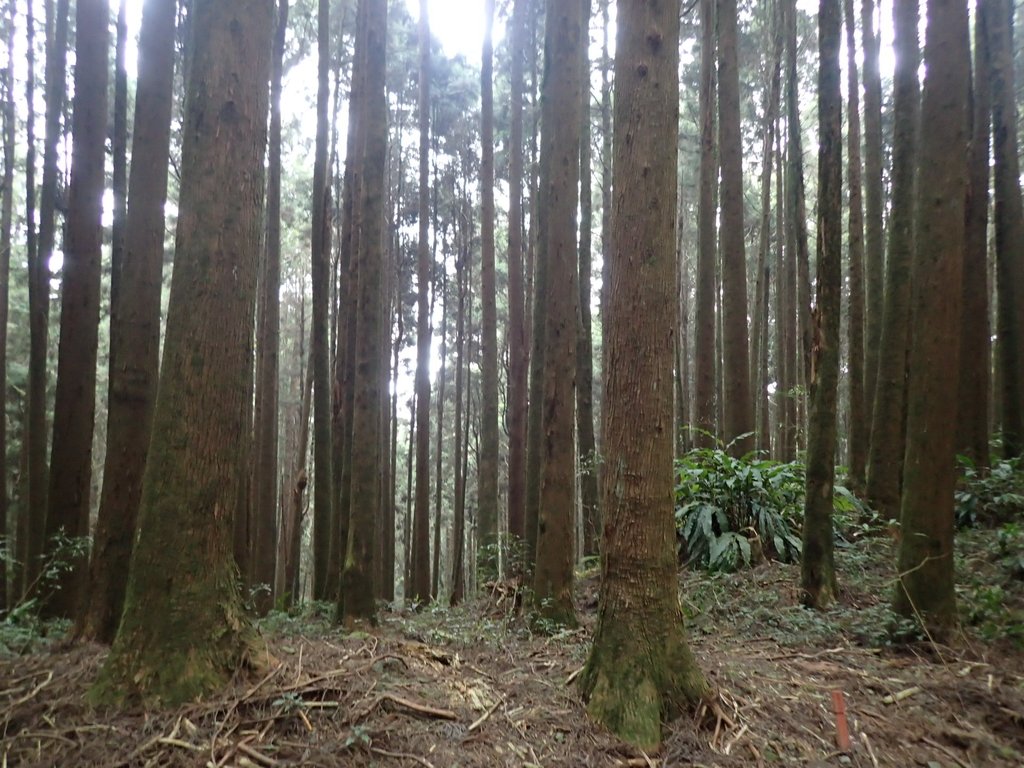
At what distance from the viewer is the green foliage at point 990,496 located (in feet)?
25.7

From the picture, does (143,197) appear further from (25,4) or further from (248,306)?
(25,4)

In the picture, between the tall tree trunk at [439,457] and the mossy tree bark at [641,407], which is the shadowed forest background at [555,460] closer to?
the mossy tree bark at [641,407]

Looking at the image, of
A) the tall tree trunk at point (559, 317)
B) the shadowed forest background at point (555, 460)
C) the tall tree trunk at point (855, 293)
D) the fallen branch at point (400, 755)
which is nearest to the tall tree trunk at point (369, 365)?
the shadowed forest background at point (555, 460)

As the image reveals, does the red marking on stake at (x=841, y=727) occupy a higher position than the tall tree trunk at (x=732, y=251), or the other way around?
the tall tree trunk at (x=732, y=251)

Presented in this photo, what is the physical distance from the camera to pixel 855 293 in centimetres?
1289

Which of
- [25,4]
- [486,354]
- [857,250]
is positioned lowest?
[486,354]

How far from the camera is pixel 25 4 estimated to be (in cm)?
1349

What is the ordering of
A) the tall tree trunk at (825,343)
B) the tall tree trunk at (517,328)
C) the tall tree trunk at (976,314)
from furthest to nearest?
the tall tree trunk at (517,328) < the tall tree trunk at (976,314) < the tall tree trunk at (825,343)

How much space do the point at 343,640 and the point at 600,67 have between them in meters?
16.2

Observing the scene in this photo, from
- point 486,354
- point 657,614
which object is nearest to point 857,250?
point 486,354

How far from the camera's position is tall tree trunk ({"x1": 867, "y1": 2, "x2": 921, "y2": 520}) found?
361 inches

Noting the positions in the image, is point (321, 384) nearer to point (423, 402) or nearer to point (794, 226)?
point (423, 402)

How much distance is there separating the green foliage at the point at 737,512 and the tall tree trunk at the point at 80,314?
23.2 feet

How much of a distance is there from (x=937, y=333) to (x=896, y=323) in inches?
165
